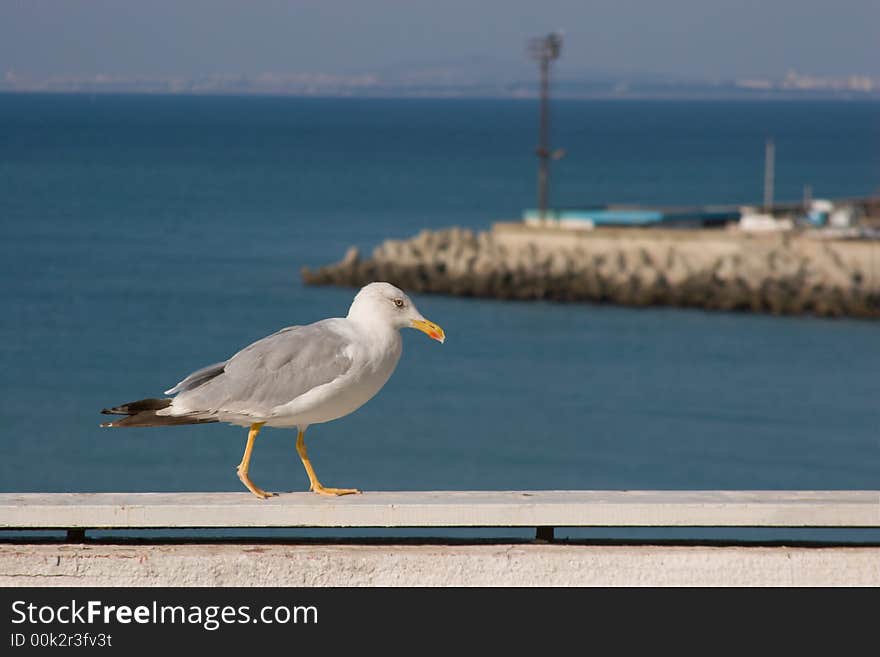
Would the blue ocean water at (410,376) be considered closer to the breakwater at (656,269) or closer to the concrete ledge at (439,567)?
the breakwater at (656,269)

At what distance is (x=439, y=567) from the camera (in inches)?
178

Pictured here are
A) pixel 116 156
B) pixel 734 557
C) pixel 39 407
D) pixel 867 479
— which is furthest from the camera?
pixel 116 156

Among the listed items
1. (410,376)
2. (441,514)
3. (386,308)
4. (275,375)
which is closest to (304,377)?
(275,375)

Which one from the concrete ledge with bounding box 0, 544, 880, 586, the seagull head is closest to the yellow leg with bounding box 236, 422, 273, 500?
the concrete ledge with bounding box 0, 544, 880, 586

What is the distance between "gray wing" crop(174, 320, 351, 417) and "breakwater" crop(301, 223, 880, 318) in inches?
1280

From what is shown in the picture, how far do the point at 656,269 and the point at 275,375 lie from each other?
111ft

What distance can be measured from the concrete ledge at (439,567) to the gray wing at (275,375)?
19.0 inches

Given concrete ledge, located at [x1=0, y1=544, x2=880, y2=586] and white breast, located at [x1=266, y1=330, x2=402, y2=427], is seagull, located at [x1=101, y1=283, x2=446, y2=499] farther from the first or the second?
concrete ledge, located at [x1=0, y1=544, x2=880, y2=586]

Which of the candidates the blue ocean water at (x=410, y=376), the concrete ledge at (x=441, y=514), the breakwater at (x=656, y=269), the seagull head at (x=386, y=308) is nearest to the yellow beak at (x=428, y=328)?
the seagull head at (x=386, y=308)

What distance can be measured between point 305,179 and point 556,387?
2623 inches

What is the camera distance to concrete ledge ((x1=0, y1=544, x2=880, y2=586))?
14.8 feet

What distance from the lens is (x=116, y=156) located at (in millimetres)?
117125

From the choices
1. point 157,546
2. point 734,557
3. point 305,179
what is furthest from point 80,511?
point 305,179

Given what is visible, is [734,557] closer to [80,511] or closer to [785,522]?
[785,522]
